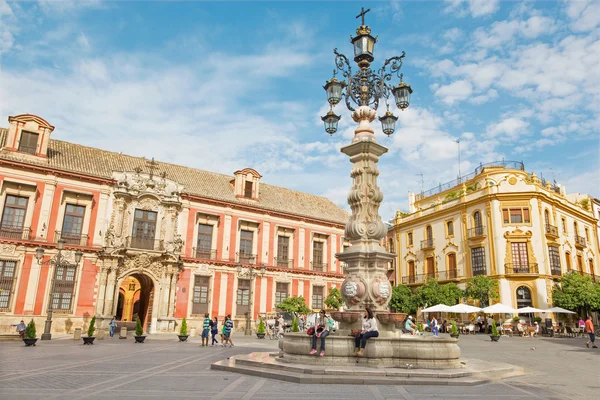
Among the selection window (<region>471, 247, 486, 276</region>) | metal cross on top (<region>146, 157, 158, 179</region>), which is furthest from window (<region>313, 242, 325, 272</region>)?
metal cross on top (<region>146, 157, 158, 179</region>)

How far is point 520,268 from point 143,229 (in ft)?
87.2

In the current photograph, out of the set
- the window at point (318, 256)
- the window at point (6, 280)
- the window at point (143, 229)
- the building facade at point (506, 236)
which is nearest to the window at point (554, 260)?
the building facade at point (506, 236)

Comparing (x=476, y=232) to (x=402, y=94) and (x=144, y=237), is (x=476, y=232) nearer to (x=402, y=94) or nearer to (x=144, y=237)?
(x=144, y=237)

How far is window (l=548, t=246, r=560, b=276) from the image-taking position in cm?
3162

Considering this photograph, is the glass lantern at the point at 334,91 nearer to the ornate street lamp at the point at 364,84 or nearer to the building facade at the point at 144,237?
the ornate street lamp at the point at 364,84

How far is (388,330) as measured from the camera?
1018 centimetres

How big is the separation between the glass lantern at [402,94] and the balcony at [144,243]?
64.5 ft

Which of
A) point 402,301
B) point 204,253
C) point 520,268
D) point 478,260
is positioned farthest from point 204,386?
point 478,260

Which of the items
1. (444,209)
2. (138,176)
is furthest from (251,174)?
(444,209)

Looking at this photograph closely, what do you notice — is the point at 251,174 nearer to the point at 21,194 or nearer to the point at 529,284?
the point at 21,194

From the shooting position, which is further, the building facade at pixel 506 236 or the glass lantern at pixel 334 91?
the building facade at pixel 506 236

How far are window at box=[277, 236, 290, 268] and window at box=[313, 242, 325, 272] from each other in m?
2.46

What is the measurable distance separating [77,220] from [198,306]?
30.0 feet

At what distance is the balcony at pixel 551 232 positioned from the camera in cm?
3188
